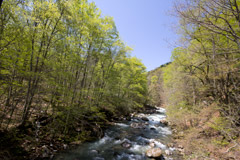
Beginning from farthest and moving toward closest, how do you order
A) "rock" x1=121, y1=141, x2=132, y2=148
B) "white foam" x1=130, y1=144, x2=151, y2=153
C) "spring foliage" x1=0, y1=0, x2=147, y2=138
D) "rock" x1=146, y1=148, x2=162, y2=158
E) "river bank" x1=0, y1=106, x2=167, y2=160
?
"rock" x1=121, y1=141, x2=132, y2=148 < "white foam" x1=130, y1=144, x2=151, y2=153 < "rock" x1=146, y1=148, x2=162, y2=158 < "river bank" x1=0, y1=106, x2=167, y2=160 < "spring foliage" x1=0, y1=0, x2=147, y2=138

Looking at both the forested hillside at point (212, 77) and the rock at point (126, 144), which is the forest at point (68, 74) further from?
the rock at point (126, 144)

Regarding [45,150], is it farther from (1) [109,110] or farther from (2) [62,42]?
(1) [109,110]

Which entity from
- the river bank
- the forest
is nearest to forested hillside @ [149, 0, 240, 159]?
the forest

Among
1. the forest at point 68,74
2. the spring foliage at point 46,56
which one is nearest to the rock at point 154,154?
the forest at point 68,74

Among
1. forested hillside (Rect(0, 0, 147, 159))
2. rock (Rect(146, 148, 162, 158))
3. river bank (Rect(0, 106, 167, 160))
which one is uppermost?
forested hillside (Rect(0, 0, 147, 159))

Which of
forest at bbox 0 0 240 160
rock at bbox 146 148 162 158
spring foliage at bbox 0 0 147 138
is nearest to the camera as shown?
forest at bbox 0 0 240 160

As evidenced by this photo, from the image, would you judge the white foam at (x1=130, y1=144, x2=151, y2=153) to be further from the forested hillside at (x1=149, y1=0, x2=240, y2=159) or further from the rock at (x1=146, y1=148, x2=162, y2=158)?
the forested hillside at (x1=149, y1=0, x2=240, y2=159)

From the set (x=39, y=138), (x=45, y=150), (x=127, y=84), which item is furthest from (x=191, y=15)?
(x=127, y=84)

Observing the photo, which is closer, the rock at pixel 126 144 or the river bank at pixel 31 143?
the river bank at pixel 31 143

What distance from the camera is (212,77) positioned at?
6.64 m

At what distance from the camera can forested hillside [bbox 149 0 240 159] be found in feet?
11.6

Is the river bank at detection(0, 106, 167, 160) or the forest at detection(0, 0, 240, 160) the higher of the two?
the forest at detection(0, 0, 240, 160)

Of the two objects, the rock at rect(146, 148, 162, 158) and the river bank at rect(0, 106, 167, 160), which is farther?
the rock at rect(146, 148, 162, 158)

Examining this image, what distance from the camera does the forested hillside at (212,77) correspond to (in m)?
3.54
